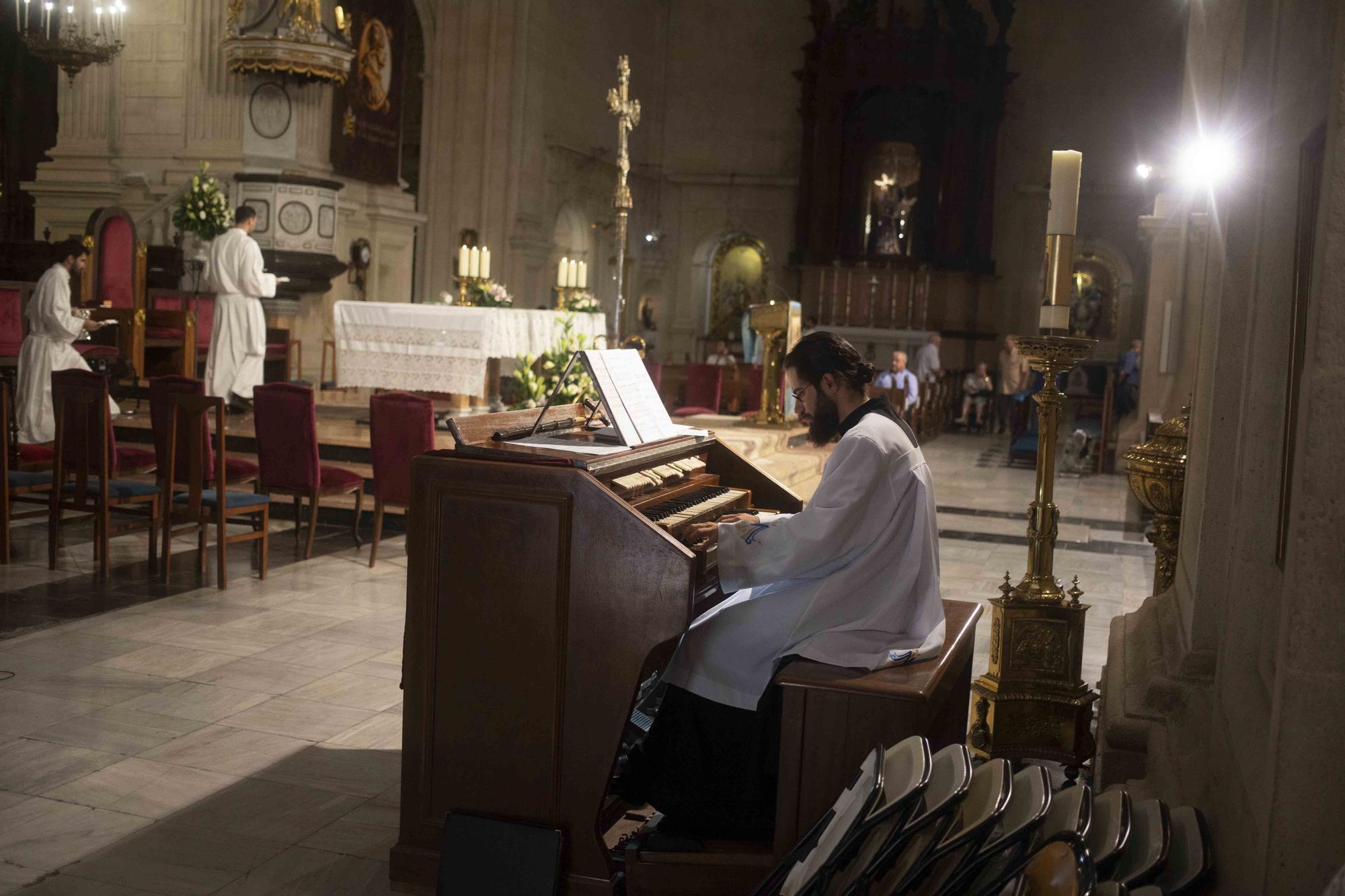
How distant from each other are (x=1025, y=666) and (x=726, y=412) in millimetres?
9875

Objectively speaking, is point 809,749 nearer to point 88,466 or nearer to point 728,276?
point 88,466

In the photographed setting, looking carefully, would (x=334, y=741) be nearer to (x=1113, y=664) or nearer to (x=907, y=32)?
(x=1113, y=664)

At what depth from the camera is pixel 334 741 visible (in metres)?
4.09

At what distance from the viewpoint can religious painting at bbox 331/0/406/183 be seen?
13.6 metres

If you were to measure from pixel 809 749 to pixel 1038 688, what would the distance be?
53.6 inches

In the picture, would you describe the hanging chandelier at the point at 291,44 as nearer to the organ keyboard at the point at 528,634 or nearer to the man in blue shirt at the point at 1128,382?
the organ keyboard at the point at 528,634

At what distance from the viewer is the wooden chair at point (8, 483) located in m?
6.05

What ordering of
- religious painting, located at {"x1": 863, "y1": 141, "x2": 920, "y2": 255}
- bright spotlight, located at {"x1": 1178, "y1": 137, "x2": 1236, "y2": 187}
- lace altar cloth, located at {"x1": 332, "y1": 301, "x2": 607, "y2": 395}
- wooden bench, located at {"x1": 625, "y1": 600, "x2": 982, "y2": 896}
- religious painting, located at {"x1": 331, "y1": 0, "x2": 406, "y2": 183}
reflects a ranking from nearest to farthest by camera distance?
wooden bench, located at {"x1": 625, "y1": 600, "x2": 982, "y2": 896} < bright spotlight, located at {"x1": 1178, "y1": 137, "x2": 1236, "y2": 187} < lace altar cloth, located at {"x1": 332, "y1": 301, "x2": 607, "y2": 395} < religious painting, located at {"x1": 331, "y1": 0, "x2": 406, "y2": 183} < religious painting, located at {"x1": 863, "y1": 141, "x2": 920, "y2": 255}

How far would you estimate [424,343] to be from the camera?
931cm

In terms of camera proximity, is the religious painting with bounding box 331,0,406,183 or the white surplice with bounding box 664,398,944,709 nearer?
the white surplice with bounding box 664,398,944,709

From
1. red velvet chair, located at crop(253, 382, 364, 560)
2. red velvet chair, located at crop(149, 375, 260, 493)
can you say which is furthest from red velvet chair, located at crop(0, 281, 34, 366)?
red velvet chair, located at crop(253, 382, 364, 560)

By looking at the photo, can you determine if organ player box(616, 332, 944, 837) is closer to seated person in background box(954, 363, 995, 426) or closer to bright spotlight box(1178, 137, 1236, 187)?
bright spotlight box(1178, 137, 1236, 187)

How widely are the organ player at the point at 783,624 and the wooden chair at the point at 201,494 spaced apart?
11.2 ft

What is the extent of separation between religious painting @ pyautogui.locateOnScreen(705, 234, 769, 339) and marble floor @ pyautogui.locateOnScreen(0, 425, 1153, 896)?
1482cm
